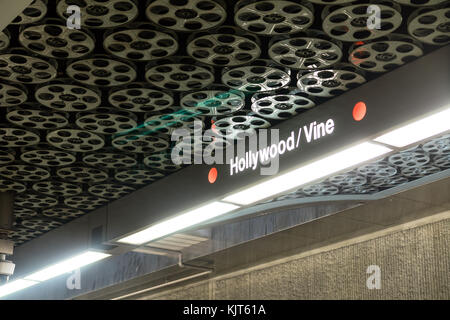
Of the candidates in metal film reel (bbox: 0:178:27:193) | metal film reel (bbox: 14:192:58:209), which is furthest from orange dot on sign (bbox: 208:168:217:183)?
metal film reel (bbox: 14:192:58:209)

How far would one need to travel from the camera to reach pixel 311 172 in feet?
15.1

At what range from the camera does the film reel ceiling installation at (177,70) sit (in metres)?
3.95

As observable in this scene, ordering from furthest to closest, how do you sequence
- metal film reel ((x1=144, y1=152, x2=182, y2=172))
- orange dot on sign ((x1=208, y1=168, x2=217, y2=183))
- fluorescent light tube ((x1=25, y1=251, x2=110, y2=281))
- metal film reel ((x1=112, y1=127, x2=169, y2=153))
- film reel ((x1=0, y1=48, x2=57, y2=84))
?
fluorescent light tube ((x1=25, y1=251, x2=110, y2=281)) → metal film reel ((x1=144, y1=152, x2=182, y2=172)) → metal film reel ((x1=112, y1=127, x2=169, y2=153)) → orange dot on sign ((x1=208, y1=168, x2=217, y2=183)) → film reel ((x1=0, y1=48, x2=57, y2=84))

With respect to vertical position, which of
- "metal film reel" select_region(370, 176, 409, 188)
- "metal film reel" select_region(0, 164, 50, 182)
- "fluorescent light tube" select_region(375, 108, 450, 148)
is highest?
"metal film reel" select_region(0, 164, 50, 182)

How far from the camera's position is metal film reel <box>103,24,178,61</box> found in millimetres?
4145

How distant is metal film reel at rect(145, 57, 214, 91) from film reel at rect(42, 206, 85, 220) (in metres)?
3.00

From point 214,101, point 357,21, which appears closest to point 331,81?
point 357,21

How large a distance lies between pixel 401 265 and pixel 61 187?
9.94ft

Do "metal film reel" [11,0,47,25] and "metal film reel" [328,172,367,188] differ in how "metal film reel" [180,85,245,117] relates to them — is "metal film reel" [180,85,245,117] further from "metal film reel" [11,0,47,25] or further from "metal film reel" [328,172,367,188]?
"metal film reel" [328,172,367,188]

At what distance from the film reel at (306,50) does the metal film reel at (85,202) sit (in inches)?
123

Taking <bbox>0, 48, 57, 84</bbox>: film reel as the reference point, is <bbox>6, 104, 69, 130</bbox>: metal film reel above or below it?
below

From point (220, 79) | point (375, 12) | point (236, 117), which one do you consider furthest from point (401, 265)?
point (375, 12)

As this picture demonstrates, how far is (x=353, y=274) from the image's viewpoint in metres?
6.93

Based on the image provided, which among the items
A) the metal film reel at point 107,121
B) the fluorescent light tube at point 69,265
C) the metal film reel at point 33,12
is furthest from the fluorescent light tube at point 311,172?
A: the fluorescent light tube at point 69,265
